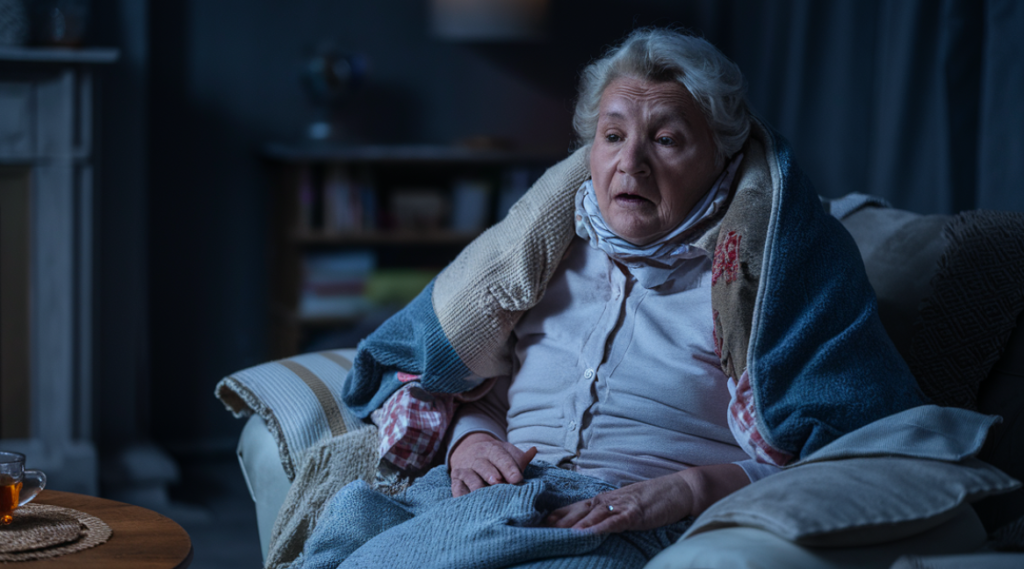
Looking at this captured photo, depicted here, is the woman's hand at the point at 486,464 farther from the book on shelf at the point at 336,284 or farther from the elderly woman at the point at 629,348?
the book on shelf at the point at 336,284

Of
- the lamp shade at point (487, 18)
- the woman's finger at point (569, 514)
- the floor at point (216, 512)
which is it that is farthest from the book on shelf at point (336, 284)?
the woman's finger at point (569, 514)

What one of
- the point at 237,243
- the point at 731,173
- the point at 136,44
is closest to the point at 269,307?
the point at 237,243

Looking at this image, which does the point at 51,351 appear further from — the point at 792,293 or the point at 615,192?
the point at 792,293

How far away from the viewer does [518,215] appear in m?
1.46

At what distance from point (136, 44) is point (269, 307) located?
0.99 m

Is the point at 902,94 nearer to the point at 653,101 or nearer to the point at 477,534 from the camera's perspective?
the point at 653,101

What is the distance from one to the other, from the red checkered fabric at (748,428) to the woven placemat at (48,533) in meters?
0.81

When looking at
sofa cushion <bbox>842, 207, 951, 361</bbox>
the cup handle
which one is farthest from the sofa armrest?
sofa cushion <bbox>842, 207, 951, 361</bbox>

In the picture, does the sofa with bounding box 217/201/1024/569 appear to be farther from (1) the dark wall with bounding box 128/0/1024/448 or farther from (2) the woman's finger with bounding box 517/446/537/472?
(1) the dark wall with bounding box 128/0/1024/448

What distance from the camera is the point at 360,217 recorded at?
3.10 metres

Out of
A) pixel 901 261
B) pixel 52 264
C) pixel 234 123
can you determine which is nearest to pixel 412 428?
pixel 901 261

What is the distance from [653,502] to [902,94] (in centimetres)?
161

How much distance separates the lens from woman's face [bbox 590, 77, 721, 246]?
1329mm

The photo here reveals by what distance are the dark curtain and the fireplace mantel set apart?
2087mm
